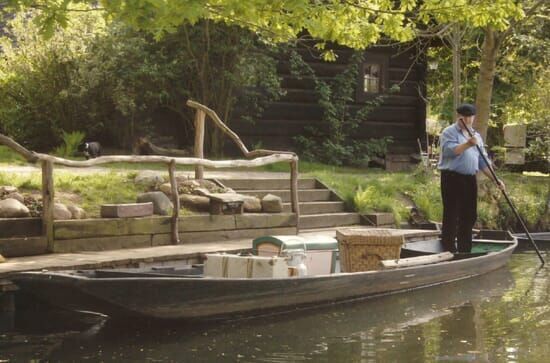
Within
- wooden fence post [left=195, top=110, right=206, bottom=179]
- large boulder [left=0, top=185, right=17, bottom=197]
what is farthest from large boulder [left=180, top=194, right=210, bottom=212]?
large boulder [left=0, top=185, right=17, bottom=197]

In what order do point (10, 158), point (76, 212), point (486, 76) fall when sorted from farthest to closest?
point (486, 76) → point (10, 158) → point (76, 212)

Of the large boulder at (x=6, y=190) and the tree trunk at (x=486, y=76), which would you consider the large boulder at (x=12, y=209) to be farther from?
the tree trunk at (x=486, y=76)

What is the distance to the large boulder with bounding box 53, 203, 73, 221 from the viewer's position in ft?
35.0

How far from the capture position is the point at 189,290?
8375mm

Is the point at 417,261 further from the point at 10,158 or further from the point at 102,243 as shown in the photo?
the point at 10,158

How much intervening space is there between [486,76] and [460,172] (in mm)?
6115

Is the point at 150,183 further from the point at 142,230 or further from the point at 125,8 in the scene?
the point at 125,8

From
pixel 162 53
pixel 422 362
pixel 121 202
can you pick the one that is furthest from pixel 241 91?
pixel 422 362

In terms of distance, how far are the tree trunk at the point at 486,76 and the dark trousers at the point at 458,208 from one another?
17.2 ft

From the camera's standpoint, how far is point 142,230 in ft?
36.8

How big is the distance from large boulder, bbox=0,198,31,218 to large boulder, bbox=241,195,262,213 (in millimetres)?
3351

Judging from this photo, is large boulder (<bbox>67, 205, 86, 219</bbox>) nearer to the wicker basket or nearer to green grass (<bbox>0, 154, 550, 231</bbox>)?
green grass (<bbox>0, 154, 550, 231</bbox>)

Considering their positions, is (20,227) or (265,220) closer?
(20,227)

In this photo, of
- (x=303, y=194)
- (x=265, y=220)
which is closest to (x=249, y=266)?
(x=265, y=220)
